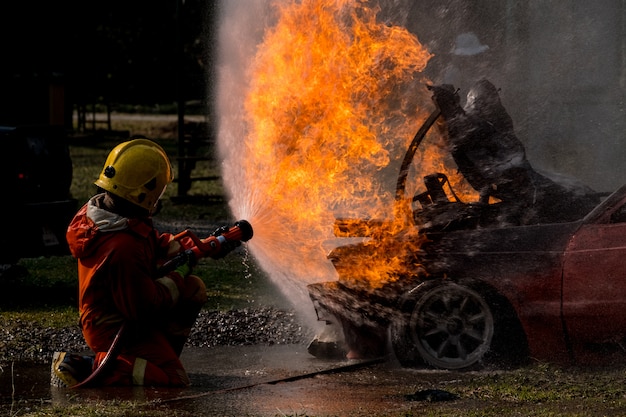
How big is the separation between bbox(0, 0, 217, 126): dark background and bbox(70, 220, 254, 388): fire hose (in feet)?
57.2

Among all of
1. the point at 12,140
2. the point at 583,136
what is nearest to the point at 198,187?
the point at 583,136

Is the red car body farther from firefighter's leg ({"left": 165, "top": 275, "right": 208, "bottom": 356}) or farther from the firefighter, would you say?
the firefighter

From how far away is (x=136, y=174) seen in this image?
693cm

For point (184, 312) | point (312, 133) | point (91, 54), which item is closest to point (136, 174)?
point (184, 312)

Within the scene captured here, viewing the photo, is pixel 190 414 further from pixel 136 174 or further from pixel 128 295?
pixel 136 174

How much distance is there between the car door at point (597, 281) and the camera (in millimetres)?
7090

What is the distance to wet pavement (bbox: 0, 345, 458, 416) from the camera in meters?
6.47

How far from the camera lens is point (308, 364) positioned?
804 cm

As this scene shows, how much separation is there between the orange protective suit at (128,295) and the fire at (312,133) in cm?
147

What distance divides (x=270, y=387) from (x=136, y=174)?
1697mm

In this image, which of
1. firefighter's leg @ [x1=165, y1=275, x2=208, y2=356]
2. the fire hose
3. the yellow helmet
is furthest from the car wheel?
the yellow helmet

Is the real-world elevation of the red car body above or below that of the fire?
below

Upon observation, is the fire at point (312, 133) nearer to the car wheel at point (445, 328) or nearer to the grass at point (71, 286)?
the car wheel at point (445, 328)

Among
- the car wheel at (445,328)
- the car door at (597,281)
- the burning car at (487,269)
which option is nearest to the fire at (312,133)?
the burning car at (487,269)
